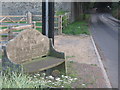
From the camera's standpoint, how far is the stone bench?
5.86m

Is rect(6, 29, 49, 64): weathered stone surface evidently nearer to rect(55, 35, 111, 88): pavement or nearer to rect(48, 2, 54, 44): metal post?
rect(48, 2, 54, 44): metal post

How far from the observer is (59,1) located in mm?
25781

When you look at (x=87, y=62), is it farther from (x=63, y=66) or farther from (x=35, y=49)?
(x=35, y=49)

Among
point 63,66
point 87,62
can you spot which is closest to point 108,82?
point 63,66

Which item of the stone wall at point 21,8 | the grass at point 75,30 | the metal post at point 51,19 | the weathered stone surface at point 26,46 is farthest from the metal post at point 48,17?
the stone wall at point 21,8

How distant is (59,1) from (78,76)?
19.5 metres

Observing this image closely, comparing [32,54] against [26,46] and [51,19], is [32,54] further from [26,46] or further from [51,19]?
[51,19]

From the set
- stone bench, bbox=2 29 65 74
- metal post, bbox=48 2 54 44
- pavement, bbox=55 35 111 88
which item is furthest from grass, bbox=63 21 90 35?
stone bench, bbox=2 29 65 74

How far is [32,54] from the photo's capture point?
21.6 feet

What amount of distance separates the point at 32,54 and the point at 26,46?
36 cm

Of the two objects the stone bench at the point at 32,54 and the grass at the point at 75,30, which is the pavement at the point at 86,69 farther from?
the grass at the point at 75,30

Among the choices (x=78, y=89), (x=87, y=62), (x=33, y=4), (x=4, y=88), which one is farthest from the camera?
(x=33, y=4)

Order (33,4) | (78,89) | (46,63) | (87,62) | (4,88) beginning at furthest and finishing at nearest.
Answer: (33,4), (87,62), (46,63), (78,89), (4,88)

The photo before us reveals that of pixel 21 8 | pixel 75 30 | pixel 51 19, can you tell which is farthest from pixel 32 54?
pixel 21 8
